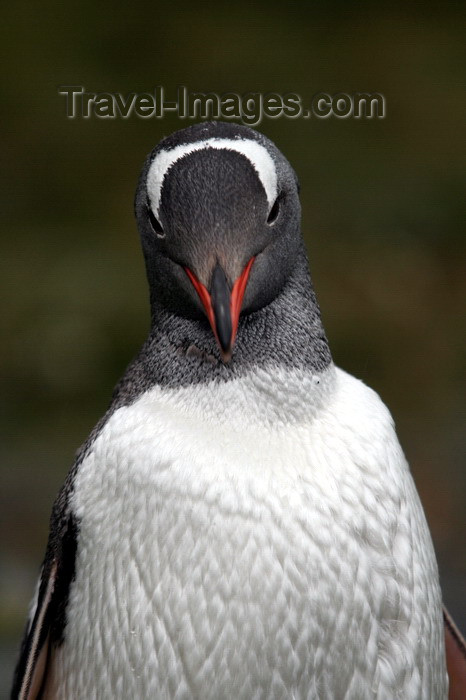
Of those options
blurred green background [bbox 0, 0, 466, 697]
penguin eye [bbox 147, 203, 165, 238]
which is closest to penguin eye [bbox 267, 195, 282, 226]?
penguin eye [bbox 147, 203, 165, 238]

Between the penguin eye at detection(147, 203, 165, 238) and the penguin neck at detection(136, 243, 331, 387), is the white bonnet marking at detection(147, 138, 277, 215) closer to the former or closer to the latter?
the penguin eye at detection(147, 203, 165, 238)

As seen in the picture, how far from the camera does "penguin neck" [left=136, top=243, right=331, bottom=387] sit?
4.35 feet

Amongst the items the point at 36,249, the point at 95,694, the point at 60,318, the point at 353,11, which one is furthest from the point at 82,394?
the point at 353,11

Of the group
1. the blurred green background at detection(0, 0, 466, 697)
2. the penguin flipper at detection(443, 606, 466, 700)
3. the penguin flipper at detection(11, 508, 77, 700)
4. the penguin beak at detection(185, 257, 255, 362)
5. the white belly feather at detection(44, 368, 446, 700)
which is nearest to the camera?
the penguin beak at detection(185, 257, 255, 362)

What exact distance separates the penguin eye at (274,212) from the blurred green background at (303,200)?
1.39 m

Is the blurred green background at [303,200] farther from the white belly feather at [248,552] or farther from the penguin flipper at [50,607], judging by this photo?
the white belly feather at [248,552]

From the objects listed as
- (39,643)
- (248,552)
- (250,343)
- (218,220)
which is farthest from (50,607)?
(218,220)

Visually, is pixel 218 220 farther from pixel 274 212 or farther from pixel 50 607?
pixel 50 607

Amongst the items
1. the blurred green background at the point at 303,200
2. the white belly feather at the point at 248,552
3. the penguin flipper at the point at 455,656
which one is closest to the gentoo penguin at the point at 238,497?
the white belly feather at the point at 248,552

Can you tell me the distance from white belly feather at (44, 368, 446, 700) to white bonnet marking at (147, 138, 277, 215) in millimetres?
215

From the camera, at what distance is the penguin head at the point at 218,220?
Result: 1.23 meters

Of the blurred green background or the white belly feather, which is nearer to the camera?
the white belly feather

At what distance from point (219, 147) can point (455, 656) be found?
2.63 ft

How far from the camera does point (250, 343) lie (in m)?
1.33
